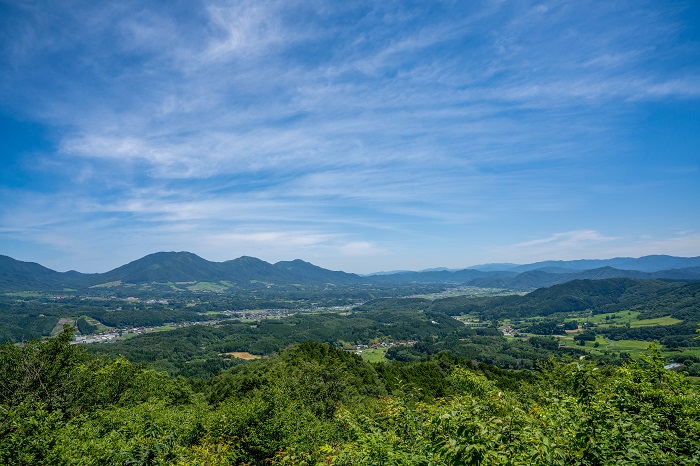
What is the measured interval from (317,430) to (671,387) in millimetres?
20979

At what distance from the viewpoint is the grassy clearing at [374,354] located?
474 ft

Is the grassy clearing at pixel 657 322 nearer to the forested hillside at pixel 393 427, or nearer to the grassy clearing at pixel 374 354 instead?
the grassy clearing at pixel 374 354

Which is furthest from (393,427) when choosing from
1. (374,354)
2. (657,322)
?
(657,322)

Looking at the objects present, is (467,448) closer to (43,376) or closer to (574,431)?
(574,431)

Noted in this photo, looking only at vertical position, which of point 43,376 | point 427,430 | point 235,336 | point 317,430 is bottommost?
point 235,336

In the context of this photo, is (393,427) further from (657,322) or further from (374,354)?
(657,322)

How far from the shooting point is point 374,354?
511ft

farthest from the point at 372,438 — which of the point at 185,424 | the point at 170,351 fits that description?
the point at 170,351

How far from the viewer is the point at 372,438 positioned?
7.73 m

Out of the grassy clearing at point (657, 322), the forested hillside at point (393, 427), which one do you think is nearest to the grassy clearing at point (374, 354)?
the forested hillside at point (393, 427)

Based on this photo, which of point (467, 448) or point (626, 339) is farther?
point (626, 339)

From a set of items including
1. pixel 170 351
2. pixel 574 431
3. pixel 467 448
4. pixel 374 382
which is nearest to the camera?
pixel 467 448

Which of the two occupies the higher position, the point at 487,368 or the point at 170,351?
the point at 487,368

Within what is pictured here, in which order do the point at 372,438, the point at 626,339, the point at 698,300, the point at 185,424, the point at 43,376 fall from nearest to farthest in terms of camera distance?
the point at 372,438 < the point at 185,424 < the point at 43,376 < the point at 626,339 < the point at 698,300
